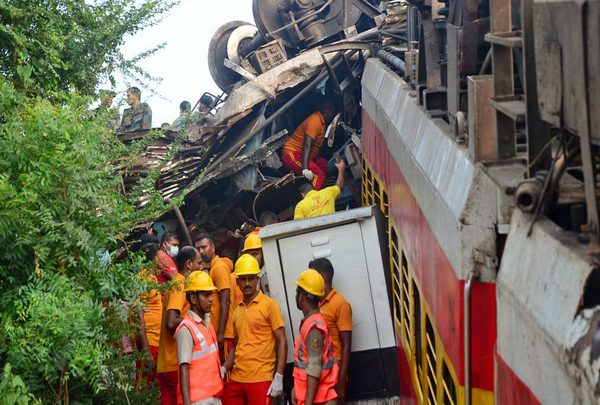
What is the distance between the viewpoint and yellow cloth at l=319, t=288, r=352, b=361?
848 cm

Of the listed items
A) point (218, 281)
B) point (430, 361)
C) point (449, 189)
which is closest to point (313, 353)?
point (430, 361)

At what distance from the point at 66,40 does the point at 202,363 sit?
308 cm

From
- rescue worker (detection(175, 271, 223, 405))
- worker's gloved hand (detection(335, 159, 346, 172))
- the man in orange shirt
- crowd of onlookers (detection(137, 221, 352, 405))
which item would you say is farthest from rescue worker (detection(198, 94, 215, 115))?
rescue worker (detection(175, 271, 223, 405))

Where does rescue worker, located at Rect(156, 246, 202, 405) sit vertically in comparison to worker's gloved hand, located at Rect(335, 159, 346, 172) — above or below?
below

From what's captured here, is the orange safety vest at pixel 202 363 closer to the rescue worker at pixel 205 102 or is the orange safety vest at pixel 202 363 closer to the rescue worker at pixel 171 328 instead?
the rescue worker at pixel 171 328

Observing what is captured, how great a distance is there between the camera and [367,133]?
11.8 meters

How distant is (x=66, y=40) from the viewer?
29.5 feet

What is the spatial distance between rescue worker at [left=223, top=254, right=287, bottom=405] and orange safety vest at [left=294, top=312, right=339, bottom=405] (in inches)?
26.3

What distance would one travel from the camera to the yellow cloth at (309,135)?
14695 millimetres

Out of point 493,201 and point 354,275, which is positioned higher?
point 493,201

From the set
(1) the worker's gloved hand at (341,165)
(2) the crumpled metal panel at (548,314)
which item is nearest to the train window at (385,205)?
(1) the worker's gloved hand at (341,165)

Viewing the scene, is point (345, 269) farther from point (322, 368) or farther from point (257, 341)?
point (322, 368)

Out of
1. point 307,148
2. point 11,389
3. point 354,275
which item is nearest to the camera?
point 11,389

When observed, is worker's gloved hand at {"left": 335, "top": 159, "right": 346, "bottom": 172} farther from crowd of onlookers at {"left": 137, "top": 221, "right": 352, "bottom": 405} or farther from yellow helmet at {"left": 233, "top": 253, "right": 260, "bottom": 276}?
yellow helmet at {"left": 233, "top": 253, "right": 260, "bottom": 276}
